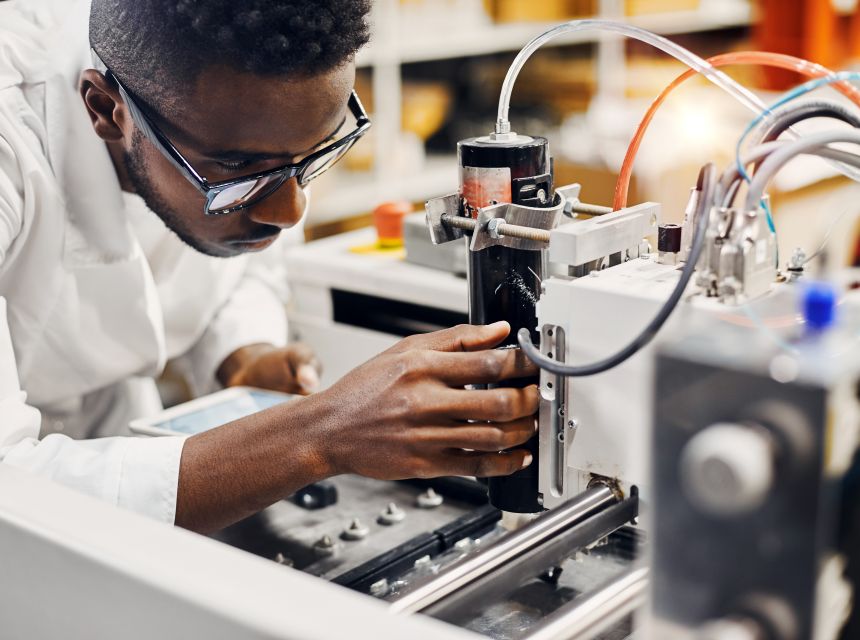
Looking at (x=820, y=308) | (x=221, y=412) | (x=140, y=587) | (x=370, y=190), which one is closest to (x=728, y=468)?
(x=820, y=308)

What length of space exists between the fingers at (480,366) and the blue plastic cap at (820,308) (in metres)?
0.30

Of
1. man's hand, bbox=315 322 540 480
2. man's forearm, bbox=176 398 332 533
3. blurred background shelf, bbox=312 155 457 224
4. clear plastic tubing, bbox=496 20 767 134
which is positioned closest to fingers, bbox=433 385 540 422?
man's hand, bbox=315 322 540 480

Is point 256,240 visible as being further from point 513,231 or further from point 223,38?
point 513,231

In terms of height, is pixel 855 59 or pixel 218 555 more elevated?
pixel 855 59

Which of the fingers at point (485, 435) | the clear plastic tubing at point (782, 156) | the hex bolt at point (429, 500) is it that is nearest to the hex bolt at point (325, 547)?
the hex bolt at point (429, 500)

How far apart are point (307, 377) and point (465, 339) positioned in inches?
21.4

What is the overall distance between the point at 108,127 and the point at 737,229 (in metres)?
0.76

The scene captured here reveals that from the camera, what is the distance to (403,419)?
0.79 m

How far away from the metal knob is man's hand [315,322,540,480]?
1.04 ft

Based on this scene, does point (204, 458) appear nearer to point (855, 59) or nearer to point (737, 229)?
point (737, 229)

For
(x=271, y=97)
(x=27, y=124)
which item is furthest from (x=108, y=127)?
(x=271, y=97)

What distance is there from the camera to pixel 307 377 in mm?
1300

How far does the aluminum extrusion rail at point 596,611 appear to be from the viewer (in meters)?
0.65

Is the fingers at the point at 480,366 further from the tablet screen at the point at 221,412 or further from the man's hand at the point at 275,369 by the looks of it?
the man's hand at the point at 275,369
